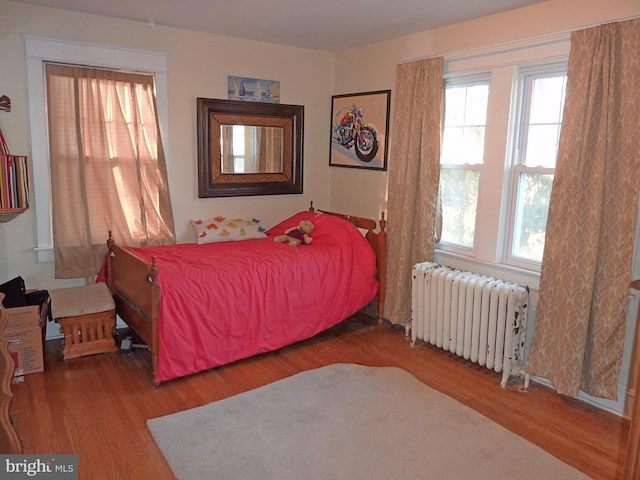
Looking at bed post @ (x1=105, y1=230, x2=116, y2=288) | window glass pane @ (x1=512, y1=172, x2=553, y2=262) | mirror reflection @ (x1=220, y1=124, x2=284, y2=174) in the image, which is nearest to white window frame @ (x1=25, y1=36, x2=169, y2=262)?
bed post @ (x1=105, y1=230, x2=116, y2=288)

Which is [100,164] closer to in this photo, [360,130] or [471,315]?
[360,130]

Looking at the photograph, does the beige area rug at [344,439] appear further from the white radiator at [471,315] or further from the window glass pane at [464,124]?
the window glass pane at [464,124]

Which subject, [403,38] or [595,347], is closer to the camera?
[595,347]

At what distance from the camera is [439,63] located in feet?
12.0

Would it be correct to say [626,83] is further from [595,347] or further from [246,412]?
[246,412]

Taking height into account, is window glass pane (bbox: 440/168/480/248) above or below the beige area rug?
above

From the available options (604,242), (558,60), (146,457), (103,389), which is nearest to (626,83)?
(558,60)

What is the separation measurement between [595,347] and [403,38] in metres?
2.74

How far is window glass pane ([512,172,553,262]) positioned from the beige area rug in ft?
3.87

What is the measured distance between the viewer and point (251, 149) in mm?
4465

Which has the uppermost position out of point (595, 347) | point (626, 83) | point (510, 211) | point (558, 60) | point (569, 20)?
point (569, 20)

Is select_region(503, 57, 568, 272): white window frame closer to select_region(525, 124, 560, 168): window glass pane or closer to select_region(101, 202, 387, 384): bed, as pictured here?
select_region(525, 124, 560, 168): window glass pane

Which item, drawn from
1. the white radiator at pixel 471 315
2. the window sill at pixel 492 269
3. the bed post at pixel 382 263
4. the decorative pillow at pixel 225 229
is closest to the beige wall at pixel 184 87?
the decorative pillow at pixel 225 229

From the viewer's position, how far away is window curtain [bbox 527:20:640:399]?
2650 millimetres
